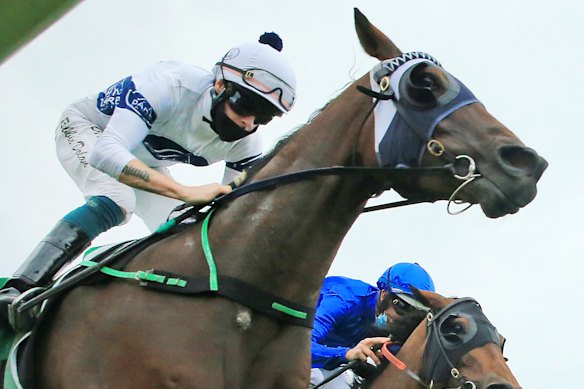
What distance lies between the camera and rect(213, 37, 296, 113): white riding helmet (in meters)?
4.11

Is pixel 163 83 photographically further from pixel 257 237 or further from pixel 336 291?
pixel 336 291

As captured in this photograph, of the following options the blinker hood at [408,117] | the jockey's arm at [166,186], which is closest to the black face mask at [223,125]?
the jockey's arm at [166,186]

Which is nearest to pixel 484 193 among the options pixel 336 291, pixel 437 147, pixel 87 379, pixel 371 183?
pixel 437 147

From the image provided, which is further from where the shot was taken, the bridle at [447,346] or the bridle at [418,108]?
the bridle at [447,346]

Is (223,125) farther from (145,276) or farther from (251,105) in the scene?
(145,276)

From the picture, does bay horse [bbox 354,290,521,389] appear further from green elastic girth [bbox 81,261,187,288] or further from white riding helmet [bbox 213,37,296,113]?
green elastic girth [bbox 81,261,187,288]

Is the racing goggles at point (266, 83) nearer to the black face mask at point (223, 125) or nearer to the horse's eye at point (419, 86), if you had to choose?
the black face mask at point (223, 125)

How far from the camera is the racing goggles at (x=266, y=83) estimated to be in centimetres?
410

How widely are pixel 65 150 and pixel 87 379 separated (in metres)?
2.09

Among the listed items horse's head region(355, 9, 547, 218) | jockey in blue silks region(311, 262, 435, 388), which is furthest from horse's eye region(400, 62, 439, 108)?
jockey in blue silks region(311, 262, 435, 388)

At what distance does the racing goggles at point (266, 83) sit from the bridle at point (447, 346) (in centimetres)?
247

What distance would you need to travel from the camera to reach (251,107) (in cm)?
416

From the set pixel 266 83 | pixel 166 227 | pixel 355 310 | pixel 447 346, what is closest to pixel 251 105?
pixel 266 83

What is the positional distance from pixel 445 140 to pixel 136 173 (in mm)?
1494
